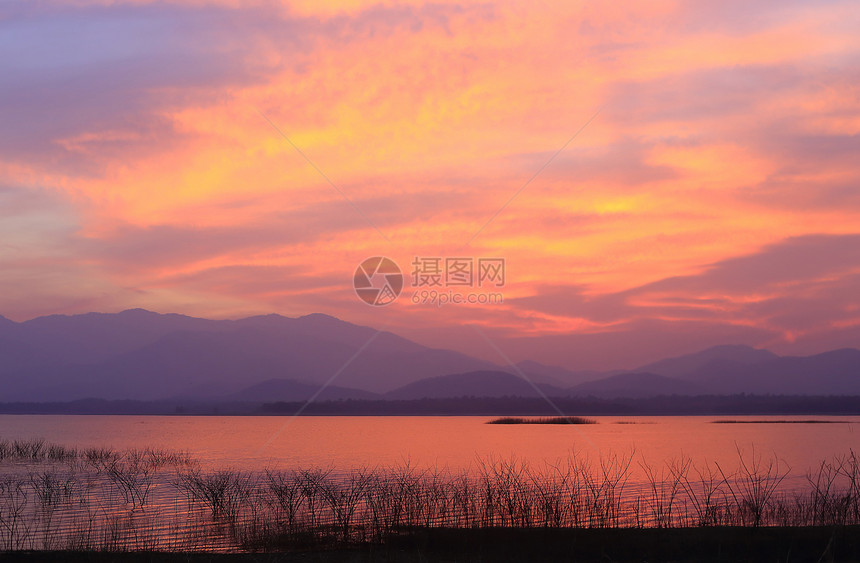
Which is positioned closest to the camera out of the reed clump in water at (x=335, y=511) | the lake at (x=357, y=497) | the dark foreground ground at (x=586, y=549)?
the dark foreground ground at (x=586, y=549)

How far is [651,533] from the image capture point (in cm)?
1984

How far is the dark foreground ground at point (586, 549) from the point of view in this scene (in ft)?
58.6

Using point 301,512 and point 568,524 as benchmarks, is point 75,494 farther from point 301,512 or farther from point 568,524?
point 568,524

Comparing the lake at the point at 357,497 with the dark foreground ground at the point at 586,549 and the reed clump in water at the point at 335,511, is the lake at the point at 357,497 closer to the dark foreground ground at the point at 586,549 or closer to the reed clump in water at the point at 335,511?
the reed clump in water at the point at 335,511

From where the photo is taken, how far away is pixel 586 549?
1905cm

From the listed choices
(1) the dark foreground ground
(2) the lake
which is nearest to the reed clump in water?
(2) the lake

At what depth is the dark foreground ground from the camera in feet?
58.6

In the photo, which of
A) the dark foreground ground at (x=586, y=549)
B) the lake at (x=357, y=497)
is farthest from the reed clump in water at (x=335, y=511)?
the dark foreground ground at (x=586, y=549)

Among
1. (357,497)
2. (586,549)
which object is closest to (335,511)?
(357,497)

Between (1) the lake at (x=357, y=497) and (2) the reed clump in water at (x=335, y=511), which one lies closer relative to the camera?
(2) the reed clump in water at (x=335, y=511)

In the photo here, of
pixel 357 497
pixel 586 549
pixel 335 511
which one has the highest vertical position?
pixel 357 497

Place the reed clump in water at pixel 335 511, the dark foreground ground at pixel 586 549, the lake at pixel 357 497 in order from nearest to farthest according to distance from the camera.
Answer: the dark foreground ground at pixel 586 549, the reed clump in water at pixel 335 511, the lake at pixel 357 497

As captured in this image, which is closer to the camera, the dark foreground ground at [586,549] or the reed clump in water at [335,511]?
the dark foreground ground at [586,549]

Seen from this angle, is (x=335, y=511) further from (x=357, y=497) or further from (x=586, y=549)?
(x=586, y=549)
